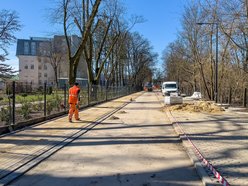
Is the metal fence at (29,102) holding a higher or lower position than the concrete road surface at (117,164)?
higher

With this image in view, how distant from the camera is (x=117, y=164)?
789cm

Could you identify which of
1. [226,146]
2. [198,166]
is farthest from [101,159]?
[226,146]

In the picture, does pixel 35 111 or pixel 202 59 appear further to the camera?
pixel 202 59

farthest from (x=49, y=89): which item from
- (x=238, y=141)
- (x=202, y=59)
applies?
(x=202, y=59)

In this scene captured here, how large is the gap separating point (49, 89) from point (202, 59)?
90.4 feet

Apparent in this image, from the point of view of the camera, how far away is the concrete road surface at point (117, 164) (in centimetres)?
655

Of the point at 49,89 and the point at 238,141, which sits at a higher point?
the point at 49,89

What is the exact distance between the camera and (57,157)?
28.6 ft

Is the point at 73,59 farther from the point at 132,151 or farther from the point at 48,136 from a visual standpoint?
the point at 132,151

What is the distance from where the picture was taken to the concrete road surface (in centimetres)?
655

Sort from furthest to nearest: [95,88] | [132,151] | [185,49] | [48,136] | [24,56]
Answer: [24,56]
[185,49]
[95,88]
[48,136]
[132,151]

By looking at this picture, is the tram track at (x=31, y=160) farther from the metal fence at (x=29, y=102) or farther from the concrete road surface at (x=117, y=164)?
the metal fence at (x=29, y=102)

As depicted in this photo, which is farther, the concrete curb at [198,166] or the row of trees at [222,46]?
the row of trees at [222,46]

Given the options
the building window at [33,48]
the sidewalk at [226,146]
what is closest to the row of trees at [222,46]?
the sidewalk at [226,146]
